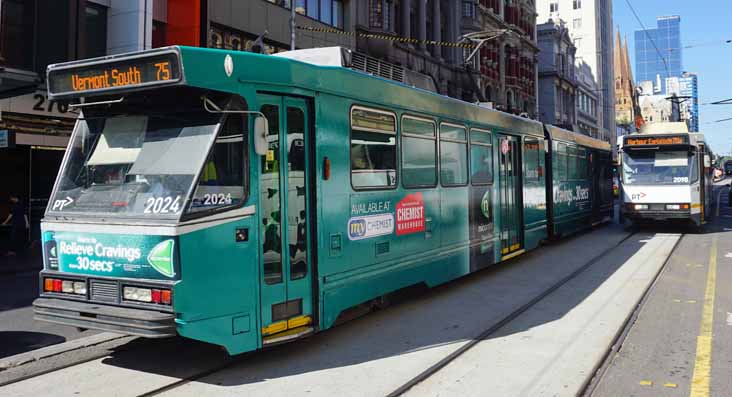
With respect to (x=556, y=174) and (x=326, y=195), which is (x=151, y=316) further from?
(x=556, y=174)

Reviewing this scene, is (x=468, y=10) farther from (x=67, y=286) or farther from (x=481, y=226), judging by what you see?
(x=67, y=286)

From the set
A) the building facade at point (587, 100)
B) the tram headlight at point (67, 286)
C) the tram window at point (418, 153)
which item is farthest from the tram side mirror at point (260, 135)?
the building facade at point (587, 100)

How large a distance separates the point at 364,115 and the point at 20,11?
13965 millimetres

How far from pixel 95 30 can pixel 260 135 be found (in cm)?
1544

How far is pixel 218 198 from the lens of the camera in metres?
5.25

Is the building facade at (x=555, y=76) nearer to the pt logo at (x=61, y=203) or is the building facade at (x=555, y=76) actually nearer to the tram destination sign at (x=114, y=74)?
the tram destination sign at (x=114, y=74)

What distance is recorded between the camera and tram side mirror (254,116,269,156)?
17.7ft

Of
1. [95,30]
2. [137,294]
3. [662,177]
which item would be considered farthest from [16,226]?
[662,177]

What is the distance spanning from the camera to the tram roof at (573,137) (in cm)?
1501

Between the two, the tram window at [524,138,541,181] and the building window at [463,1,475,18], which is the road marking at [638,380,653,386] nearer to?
the tram window at [524,138,541,181]

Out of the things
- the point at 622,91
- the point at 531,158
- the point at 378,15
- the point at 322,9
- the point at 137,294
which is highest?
the point at 622,91

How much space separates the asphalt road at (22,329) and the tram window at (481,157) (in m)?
6.18

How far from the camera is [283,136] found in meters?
5.88

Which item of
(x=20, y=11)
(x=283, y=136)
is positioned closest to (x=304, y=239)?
(x=283, y=136)
